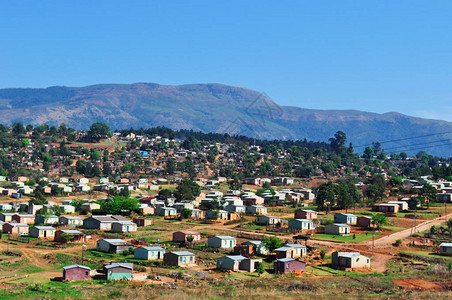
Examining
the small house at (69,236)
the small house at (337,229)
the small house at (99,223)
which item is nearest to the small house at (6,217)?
the small house at (99,223)

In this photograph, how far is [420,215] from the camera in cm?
8238

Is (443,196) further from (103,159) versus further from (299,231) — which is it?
(103,159)

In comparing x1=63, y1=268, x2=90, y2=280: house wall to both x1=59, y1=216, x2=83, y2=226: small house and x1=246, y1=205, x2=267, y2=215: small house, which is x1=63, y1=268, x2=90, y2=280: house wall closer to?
x1=59, y1=216, x2=83, y2=226: small house

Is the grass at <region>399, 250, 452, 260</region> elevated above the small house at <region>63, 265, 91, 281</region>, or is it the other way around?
the grass at <region>399, 250, 452, 260</region>

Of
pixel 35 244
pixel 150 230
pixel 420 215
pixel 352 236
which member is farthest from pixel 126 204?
pixel 420 215

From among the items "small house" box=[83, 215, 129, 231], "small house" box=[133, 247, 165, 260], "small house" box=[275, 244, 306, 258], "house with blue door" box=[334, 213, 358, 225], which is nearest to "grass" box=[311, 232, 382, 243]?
"house with blue door" box=[334, 213, 358, 225]

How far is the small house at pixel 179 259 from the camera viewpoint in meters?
52.9

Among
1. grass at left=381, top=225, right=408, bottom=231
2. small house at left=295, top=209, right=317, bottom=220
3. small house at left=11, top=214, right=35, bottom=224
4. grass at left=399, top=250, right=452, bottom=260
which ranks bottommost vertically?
small house at left=11, top=214, right=35, bottom=224

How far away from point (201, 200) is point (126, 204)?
61.6 ft

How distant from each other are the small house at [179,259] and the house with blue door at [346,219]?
1187 inches

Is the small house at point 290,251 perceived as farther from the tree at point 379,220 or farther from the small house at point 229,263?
the tree at point 379,220

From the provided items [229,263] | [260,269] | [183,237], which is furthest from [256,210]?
[260,269]

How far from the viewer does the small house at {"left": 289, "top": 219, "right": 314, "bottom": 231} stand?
73.1 meters

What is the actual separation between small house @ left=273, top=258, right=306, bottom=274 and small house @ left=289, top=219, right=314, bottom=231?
70.2 feet
